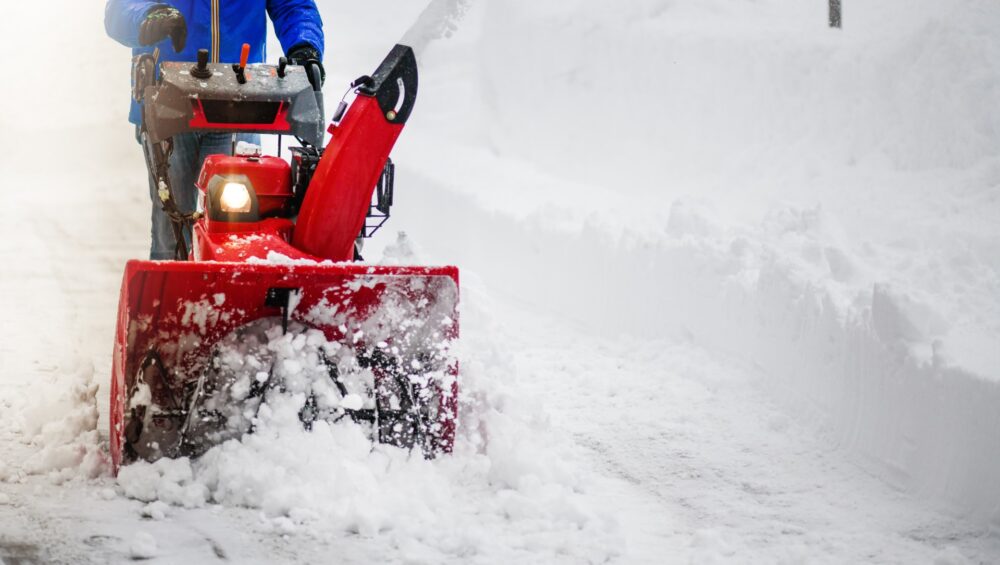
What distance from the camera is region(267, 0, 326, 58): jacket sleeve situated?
4.76 metres

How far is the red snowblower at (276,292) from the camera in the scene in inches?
133

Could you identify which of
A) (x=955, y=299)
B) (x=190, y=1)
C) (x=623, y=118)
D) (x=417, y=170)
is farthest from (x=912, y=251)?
(x=417, y=170)

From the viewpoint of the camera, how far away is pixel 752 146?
904cm

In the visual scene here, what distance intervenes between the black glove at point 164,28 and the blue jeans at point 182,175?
0.69 m

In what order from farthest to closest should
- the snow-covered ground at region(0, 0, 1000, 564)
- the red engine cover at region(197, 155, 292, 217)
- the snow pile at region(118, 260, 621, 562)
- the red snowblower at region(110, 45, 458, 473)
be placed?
the red engine cover at region(197, 155, 292, 217) → the red snowblower at region(110, 45, 458, 473) → the snow-covered ground at region(0, 0, 1000, 564) → the snow pile at region(118, 260, 621, 562)

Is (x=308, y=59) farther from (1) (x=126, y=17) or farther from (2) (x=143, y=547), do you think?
(2) (x=143, y=547)

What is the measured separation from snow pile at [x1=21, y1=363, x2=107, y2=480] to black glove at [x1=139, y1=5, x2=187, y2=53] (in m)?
1.29

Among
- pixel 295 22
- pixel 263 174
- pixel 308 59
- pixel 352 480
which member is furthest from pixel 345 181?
pixel 295 22

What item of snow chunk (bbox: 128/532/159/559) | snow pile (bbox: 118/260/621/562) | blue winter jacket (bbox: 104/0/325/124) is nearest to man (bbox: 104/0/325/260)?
blue winter jacket (bbox: 104/0/325/124)

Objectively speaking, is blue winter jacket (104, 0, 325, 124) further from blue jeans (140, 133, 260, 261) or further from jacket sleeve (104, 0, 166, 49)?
blue jeans (140, 133, 260, 261)

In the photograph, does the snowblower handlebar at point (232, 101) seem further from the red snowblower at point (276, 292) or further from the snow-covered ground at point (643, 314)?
the snow-covered ground at point (643, 314)

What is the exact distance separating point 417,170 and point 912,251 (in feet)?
19.7

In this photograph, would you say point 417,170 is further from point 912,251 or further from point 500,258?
point 912,251

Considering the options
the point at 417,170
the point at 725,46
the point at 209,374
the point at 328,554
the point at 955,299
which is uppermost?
the point at 725,46
